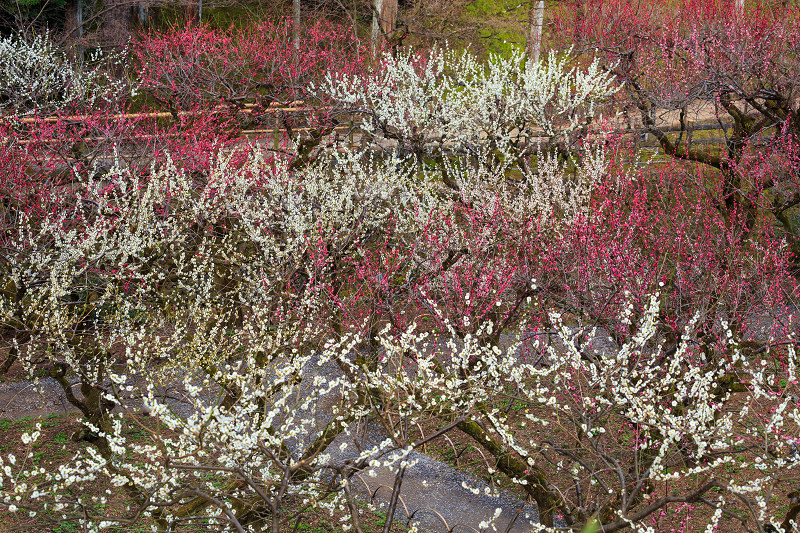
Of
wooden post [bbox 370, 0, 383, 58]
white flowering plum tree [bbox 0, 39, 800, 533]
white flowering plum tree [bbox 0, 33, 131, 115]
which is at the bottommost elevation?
white flowering plum tree [bbox 0, 39, 800, 533]

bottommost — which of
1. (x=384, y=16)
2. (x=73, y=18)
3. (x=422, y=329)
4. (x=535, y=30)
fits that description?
(x=422, y=329)

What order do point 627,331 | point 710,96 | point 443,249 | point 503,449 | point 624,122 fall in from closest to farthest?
point 503,449 → point 627,331 → point 443,249 → point 710,96 → point 624,122

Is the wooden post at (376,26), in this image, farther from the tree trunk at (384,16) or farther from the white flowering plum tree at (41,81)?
the white flowering plum tree at (41,81)

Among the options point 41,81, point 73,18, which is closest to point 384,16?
point 41,81

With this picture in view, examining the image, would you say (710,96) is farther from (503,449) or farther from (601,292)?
(503,449)

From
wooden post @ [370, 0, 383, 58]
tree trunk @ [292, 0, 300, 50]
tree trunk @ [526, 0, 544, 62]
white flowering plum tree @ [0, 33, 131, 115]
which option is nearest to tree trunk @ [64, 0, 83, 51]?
white flowering plum tree @ [0, 33, 131, 115]

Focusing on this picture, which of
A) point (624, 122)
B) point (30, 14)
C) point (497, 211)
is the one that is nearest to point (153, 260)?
point (497, 211)

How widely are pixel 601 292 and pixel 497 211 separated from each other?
2.50 metres

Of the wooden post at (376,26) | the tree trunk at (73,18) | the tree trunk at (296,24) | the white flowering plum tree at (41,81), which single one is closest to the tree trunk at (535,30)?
the wooden post at (376,26)

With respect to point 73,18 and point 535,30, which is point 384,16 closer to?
point 535,30

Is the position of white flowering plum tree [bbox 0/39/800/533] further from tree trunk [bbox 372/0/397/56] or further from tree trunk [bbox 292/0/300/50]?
tree trunk [bbox 372/0/397/56]

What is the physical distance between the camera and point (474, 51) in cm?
2550

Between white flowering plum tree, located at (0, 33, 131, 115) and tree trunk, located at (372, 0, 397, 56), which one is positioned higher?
tree trunk, located at (372, 0, 397, 56)

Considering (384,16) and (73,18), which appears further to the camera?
(73,18)
